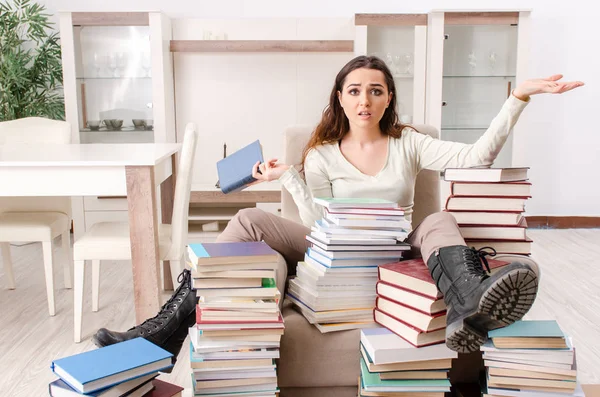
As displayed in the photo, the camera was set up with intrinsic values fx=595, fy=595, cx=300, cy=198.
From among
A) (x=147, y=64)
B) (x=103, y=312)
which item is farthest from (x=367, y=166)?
(x=147, y=64)

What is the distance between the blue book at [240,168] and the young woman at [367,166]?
35mm

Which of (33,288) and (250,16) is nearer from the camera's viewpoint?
(33,288)

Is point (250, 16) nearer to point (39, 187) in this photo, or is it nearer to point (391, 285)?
point (39, 187)

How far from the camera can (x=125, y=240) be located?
2295 millimetres

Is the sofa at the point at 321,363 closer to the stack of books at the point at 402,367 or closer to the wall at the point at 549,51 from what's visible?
the stack of books at the point at 402,367

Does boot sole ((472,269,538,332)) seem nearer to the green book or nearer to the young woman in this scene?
the young woman

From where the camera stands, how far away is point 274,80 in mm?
4211

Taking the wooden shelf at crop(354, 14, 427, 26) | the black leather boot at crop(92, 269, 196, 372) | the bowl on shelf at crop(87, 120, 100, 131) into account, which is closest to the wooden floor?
the black leather boot at crop(92, 269, 196, 372)

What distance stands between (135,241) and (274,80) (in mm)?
2303

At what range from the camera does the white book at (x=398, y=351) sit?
1.40 meters

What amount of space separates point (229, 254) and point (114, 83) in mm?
2994

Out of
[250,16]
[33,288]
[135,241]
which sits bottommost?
[33,288]

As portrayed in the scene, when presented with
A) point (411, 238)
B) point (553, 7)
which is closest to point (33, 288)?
point (411, 238)

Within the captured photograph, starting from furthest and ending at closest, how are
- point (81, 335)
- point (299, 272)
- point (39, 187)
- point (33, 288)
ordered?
point (33, 288), point (81, 335), point (39, 187), point (299, 272)
